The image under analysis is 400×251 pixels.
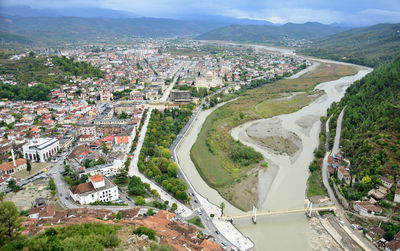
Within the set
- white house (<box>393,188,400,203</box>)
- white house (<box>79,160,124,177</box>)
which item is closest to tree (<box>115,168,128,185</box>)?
white house (<box>79,160,124,177</box>)

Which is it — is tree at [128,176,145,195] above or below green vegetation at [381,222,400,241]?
below

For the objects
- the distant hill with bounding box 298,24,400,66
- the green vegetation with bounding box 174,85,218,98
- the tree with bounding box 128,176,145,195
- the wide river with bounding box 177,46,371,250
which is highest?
the distant hill with bounding box 298,24,400,66

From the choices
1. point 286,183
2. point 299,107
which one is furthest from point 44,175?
point 299,107

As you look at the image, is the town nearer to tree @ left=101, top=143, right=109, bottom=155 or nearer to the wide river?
tree @ left=101, top=143, right=109, bottom=155

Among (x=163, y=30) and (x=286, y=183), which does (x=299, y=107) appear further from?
(x=163, y=30)

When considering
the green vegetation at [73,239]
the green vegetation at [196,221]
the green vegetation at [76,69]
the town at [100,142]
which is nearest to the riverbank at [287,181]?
the green vegetation at [196,221]

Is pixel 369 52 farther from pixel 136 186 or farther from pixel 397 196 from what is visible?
pixel 136 186
